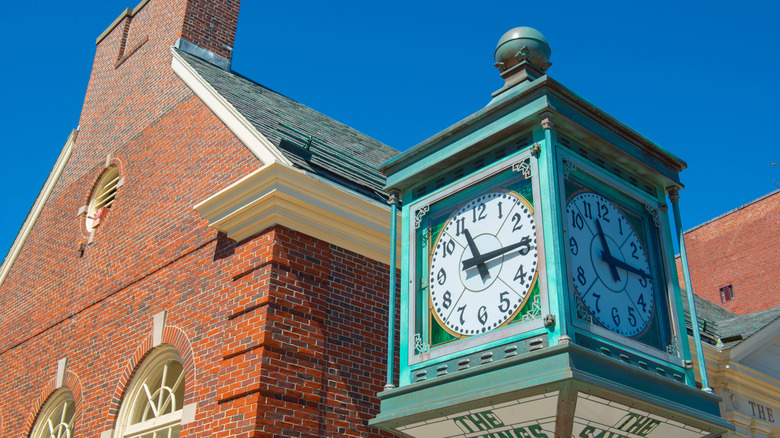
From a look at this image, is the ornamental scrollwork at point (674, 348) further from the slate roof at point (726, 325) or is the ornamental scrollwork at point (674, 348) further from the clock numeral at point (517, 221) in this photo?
the slate roof at point (726, 325)

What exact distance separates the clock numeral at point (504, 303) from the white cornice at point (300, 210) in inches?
155

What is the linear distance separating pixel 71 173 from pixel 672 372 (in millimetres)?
11679

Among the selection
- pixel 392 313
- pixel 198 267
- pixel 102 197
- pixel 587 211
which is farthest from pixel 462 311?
pixel 102 197

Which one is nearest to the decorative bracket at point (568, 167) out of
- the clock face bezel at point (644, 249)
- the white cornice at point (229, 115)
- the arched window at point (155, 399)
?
the clock face bezel at point (644, 249)

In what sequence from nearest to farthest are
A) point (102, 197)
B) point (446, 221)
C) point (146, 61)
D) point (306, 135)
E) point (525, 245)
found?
point (525, 245) < point (446, 221) < point (306, 135) < point (102, 197) < point (146, 61)

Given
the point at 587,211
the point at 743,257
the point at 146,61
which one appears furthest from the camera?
the point at 743,257

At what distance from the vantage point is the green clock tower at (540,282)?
4059 mm

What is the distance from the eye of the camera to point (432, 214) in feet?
17.0

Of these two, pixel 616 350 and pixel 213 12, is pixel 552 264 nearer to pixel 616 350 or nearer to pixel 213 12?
pixel 616 350

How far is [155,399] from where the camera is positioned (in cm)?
880

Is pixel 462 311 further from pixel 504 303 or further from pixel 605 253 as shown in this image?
pixel 605 253

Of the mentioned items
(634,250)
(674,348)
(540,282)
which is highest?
(634,250)

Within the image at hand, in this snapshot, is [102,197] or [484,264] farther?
[102,197]

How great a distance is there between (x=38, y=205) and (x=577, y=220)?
12.1m
